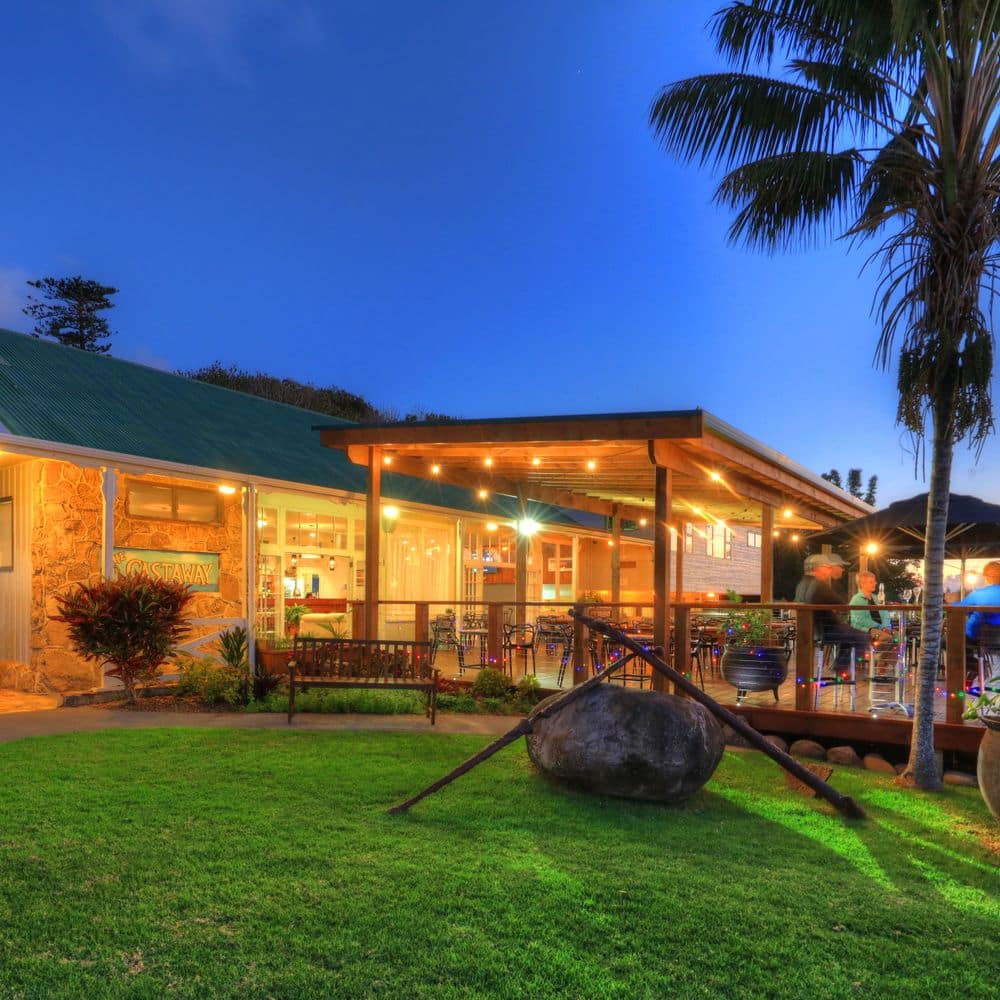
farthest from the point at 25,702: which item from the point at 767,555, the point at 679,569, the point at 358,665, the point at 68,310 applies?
the point at 68,310

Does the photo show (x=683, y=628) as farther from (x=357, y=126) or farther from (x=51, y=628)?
(x=357, y=126)

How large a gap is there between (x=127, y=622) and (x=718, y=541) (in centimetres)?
1909

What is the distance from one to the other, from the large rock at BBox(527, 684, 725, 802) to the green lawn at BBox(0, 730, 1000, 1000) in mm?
203

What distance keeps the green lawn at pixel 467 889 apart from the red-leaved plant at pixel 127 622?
2.95 m

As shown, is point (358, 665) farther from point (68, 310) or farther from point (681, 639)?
point (68, 310)

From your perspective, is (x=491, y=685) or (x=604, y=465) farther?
(x=604, y=465)

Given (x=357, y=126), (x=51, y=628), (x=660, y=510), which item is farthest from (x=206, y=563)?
(x=357, y=126)

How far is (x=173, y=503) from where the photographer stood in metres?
12.6

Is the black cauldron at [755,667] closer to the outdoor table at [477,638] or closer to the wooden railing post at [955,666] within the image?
the wooden railing post at [955,666]

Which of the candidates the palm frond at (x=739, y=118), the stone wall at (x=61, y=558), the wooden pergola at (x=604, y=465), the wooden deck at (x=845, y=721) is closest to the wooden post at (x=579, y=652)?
the wooden pergola at (x=604, y=465)

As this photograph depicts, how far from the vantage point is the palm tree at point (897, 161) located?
6301 mm

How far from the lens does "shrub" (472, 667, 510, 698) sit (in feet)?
34.5

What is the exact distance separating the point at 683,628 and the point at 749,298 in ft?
429

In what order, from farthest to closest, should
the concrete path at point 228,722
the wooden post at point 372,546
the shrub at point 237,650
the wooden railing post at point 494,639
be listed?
the shrub at point 237,650 → the wooden railing post at point 494,639 → the wooden post at point 372,546 → the concrete path at point 228,722
